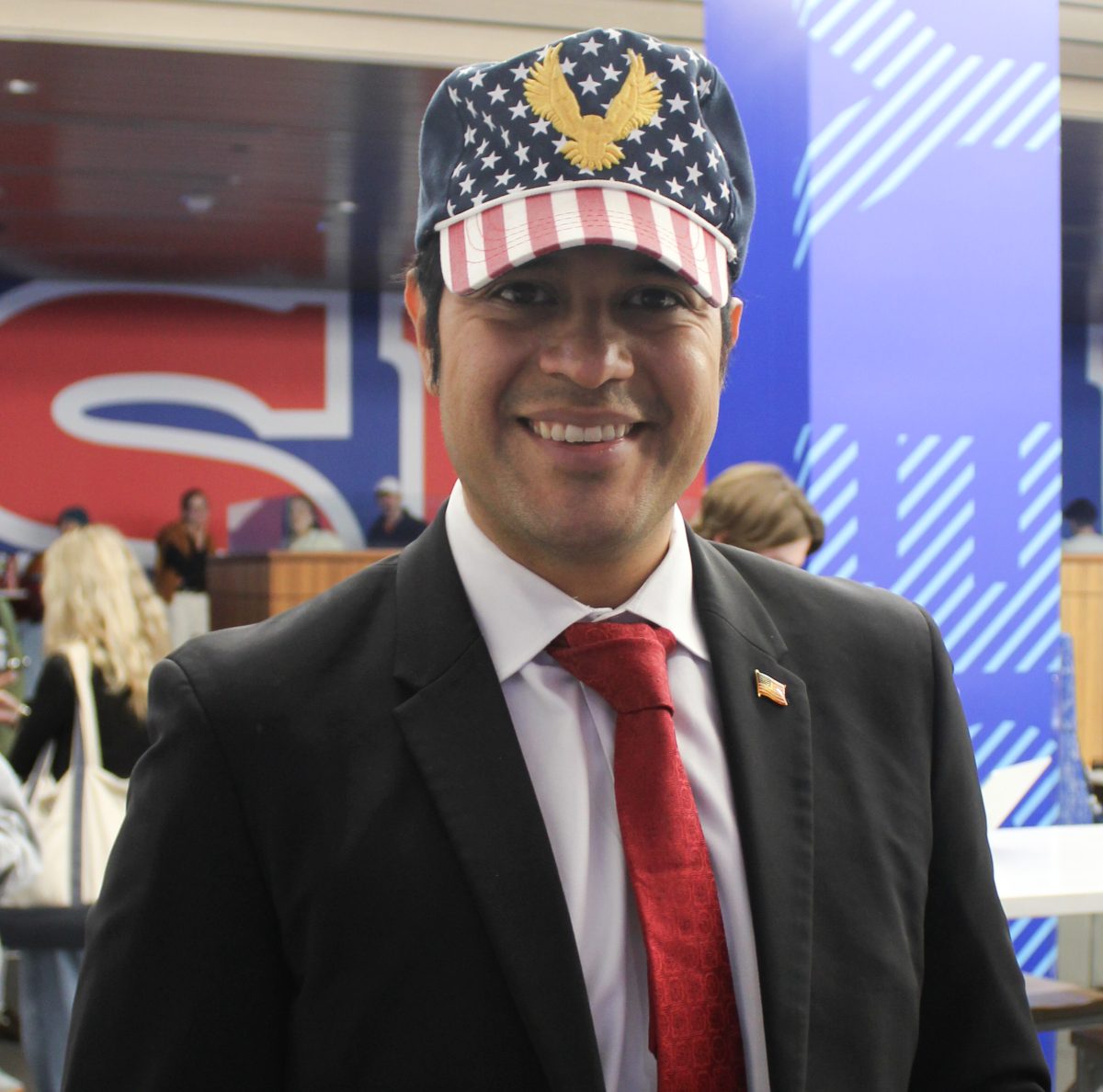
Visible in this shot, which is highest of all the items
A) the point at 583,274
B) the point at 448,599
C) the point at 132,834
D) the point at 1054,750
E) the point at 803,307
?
the point at 803,307

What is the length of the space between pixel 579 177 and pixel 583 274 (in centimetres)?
7

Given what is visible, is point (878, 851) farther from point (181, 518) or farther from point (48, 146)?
point (181, 518)

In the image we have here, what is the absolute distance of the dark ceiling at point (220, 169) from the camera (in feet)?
23.8

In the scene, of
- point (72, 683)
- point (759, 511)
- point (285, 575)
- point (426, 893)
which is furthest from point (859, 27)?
point (285, 575)

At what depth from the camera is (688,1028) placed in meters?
0.97

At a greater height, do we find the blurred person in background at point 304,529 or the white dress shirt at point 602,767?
the blurred person in background at point 304,529

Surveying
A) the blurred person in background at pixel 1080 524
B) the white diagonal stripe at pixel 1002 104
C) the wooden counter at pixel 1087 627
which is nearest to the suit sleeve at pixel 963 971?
the white diagonal stripe at pixel 1002 104

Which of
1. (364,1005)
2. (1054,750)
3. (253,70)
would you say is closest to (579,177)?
(364,1005)

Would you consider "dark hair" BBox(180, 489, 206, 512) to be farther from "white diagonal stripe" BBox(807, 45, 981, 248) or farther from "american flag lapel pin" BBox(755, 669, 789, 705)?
"american flag lapel pin" BBox(755, 669, 789, 705)

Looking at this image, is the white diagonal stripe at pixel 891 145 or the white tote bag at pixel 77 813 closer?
the white tote bag at pixel 77 813

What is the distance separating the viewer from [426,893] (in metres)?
0.97

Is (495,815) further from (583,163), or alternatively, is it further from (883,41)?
(883,41)

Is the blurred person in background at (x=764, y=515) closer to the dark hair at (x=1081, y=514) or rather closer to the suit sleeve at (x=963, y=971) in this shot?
the suit sleeve at (x=963, y=971)

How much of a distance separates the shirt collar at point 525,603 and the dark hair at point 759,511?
6.99 feet
